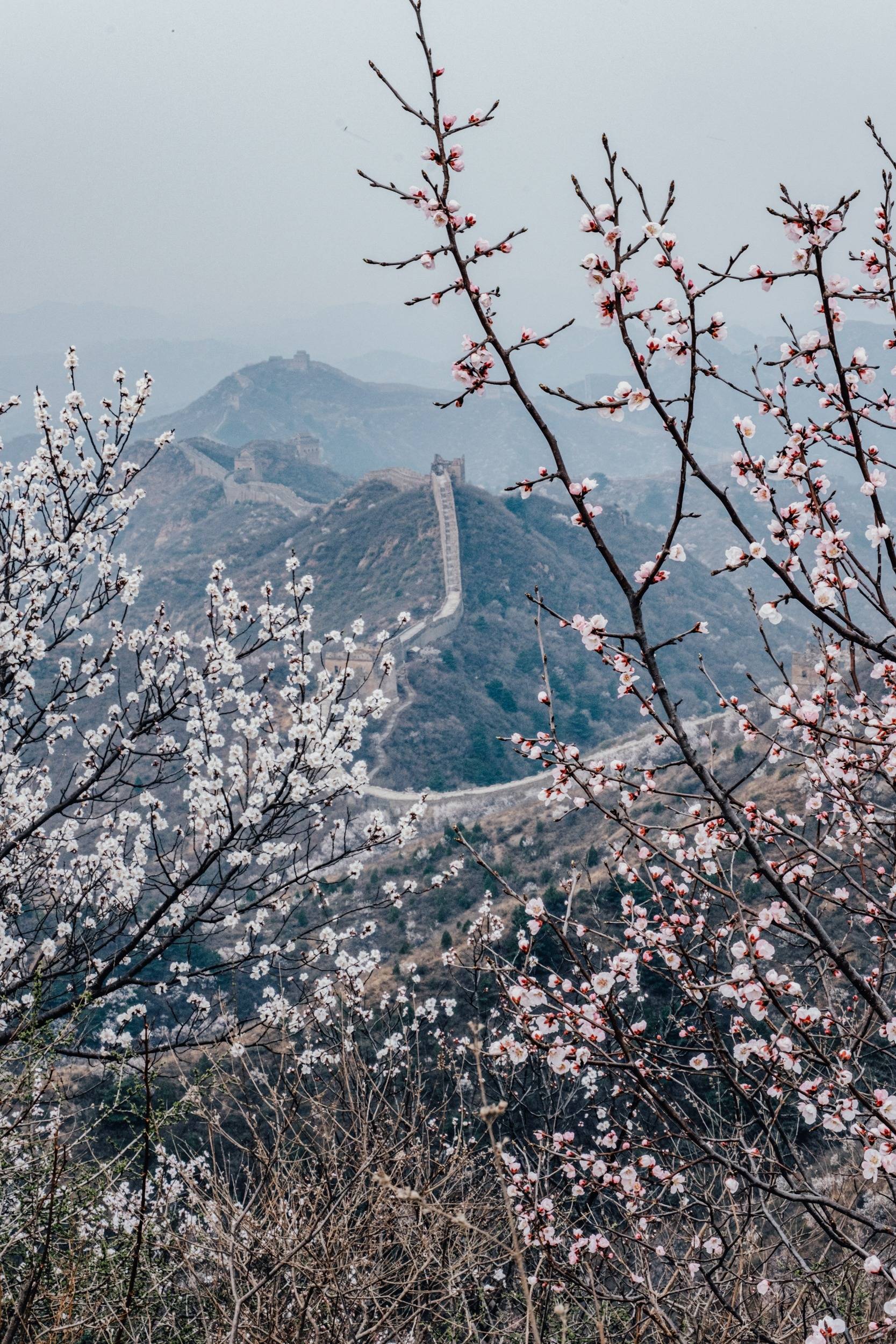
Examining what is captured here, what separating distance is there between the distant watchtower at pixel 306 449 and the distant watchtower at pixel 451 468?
68.6 m

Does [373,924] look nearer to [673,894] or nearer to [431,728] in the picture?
[673,894]

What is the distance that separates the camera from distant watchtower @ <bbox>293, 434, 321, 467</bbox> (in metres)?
158

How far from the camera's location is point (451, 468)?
92.9 meters

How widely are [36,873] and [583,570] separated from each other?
9261cm

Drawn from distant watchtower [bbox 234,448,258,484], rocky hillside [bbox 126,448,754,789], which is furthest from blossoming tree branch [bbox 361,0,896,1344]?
distant watchtower [bbox 234,448,258,484]

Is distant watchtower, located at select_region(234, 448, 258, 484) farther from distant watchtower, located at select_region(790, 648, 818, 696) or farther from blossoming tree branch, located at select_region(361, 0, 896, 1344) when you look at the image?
blossoming tree branch, located at select_region(361, 0, 896, 1344)

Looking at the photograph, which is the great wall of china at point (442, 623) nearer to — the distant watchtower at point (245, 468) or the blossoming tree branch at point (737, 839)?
the distant watchtower at point (245, 468)

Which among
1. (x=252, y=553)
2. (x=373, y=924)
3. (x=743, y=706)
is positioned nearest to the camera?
(x=743, y=706)

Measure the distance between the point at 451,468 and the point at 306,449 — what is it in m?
74.3

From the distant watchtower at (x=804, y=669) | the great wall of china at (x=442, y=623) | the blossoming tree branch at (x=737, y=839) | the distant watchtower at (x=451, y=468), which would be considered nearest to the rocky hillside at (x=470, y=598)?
the great wall of china at (x=442, y=623)

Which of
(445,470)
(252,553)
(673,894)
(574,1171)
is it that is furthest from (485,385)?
(252,553)

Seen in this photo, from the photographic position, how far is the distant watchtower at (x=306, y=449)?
15788 centimetres

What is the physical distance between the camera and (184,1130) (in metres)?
18.5

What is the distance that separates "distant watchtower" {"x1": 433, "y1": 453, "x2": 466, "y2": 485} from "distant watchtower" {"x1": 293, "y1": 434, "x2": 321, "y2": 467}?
68.6 meters
